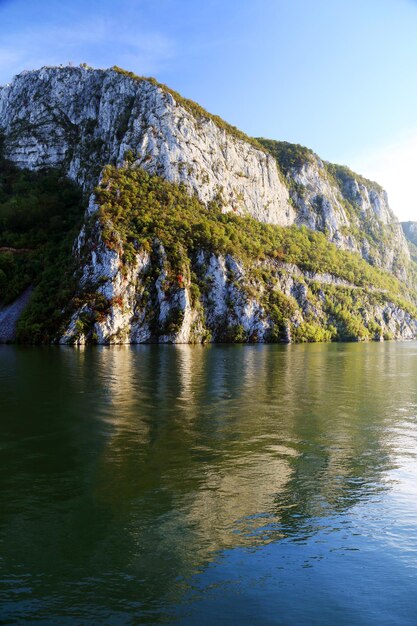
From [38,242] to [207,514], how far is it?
435ft

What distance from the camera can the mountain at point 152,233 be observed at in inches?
4353

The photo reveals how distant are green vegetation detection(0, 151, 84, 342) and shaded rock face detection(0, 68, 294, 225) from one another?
8.17 meters

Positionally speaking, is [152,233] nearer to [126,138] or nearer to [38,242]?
[38,242]

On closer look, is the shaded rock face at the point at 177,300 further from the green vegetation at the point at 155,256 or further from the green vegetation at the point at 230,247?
the green vegetation at the point at 230,247

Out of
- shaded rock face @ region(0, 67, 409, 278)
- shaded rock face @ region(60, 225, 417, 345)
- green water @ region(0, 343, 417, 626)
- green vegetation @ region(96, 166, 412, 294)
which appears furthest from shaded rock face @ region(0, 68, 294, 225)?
green water @ region(0, 343, 417, 626)

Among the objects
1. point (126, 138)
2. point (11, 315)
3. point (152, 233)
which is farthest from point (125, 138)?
point (11, 315)

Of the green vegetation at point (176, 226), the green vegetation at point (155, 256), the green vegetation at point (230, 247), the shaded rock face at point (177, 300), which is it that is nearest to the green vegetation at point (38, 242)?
the green vegetation at point (155, 256)

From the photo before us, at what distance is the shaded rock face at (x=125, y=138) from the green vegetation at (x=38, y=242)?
8170mm

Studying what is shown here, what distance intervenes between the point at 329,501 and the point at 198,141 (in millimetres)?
154368

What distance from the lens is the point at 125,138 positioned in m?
147

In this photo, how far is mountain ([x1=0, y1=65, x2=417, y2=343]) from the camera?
363ft

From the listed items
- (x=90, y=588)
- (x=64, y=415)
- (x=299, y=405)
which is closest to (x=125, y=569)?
(x=90, y=588)

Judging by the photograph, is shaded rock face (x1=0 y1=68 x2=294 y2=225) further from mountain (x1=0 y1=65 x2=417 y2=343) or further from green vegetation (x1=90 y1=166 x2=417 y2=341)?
green vegetation (x1=90 y1=166 x2=417 y2=341)

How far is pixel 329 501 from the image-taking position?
15359 mm
